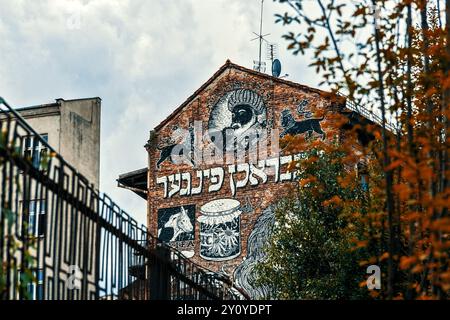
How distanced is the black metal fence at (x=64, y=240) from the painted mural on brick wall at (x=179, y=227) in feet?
75.3

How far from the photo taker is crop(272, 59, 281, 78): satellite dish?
39344 millimetres

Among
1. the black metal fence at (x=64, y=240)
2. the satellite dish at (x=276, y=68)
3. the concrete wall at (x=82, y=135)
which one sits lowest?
the black metal fence at (x=64, y=240)

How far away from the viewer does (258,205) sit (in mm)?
33094

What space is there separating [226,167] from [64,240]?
2636 centimetres

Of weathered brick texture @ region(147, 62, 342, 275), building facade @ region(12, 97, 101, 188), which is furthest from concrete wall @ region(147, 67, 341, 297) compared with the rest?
building facade @ region(12, 97, 101, 188)

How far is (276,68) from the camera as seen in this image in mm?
39500

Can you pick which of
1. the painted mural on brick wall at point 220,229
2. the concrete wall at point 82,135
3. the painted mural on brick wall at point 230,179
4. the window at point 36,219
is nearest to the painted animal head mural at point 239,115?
the painted mural on brick wall at point 230,179

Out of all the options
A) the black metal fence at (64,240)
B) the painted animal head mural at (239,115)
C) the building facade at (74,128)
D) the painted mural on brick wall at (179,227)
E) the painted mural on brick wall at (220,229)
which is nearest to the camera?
the black metal fence at (64,240)

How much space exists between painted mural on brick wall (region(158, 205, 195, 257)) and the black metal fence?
903 inches

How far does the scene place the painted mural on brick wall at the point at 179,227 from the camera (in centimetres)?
3419

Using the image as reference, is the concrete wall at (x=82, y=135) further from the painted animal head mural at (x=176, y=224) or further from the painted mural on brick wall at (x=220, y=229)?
the painted mural on brick wall at (x=220, y=229)

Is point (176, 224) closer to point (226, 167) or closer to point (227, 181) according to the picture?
point (227, 181)
